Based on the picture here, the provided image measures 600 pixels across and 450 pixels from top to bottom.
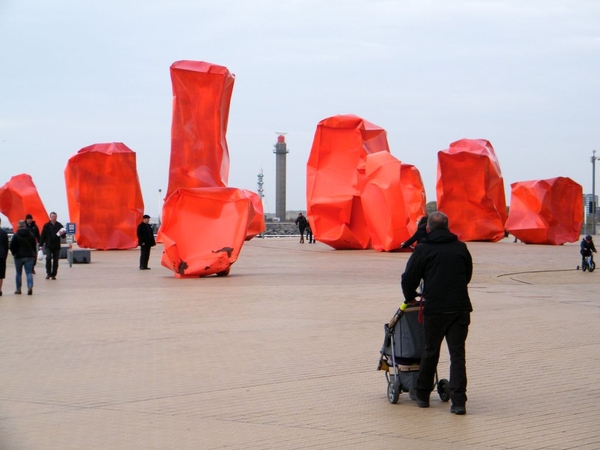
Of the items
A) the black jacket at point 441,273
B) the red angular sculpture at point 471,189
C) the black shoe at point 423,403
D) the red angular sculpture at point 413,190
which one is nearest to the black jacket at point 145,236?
the red angular sculpture at point 413,190

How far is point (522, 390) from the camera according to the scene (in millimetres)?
7660

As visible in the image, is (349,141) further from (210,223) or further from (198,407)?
(198,407)

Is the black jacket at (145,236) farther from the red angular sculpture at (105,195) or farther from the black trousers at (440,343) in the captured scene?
the black trousers at (440,343)

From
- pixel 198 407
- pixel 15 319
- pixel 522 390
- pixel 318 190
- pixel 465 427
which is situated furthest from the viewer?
pixel 318 190

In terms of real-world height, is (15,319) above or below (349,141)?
below

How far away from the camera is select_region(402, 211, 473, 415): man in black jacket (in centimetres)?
703

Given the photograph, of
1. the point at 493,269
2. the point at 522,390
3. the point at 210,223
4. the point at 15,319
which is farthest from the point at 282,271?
the point at 522,390

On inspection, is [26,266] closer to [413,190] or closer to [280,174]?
[413,190]

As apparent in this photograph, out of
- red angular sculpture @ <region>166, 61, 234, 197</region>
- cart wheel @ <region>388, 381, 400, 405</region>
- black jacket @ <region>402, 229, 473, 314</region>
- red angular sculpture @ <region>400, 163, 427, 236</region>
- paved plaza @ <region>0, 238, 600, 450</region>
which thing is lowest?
paved plaza @ <region>0, 238, 600, 450</region>

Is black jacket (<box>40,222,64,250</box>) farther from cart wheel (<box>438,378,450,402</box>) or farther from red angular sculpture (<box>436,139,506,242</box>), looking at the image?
red angular sculpture (<box>436,139,506,242</box>)

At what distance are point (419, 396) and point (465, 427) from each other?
74 centimetres

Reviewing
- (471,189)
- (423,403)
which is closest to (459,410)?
(423,403)

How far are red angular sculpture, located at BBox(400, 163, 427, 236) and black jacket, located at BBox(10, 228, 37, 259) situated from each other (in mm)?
22223

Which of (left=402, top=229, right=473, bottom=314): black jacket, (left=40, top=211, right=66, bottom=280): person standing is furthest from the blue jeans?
(left=402, top=229, right=473, bottom=314): black jacket
